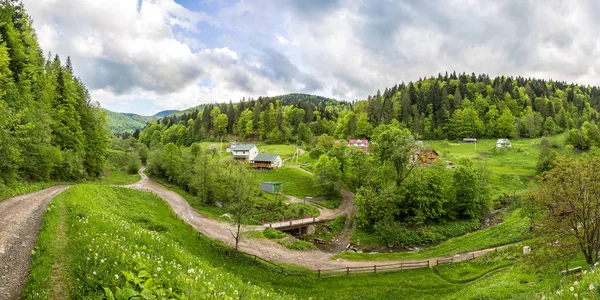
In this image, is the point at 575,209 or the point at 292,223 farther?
the point at 292,223

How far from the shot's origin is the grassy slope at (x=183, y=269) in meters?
8.54

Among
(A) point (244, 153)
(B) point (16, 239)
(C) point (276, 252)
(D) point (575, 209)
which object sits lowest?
(C) point (276, 252)

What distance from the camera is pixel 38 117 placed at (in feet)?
113

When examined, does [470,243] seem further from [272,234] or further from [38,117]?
[38,117]

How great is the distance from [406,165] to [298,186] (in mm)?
27191

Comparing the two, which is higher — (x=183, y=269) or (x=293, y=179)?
(x=183, y=269)

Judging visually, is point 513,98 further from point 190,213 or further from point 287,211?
point 190,213

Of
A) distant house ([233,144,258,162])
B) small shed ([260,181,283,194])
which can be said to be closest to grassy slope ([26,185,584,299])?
small shed ([260,181,283,194])

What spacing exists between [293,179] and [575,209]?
57.9 meters

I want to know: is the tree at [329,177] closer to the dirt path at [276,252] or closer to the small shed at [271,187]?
the small shed at [271,187]

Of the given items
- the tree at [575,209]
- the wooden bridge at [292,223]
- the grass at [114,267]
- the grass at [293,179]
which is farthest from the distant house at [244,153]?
the tree at [575,209]

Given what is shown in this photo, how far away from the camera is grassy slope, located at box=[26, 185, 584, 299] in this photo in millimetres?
8539

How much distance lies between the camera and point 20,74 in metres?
33.3

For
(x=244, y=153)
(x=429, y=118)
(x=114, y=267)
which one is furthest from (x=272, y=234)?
(x=429, y=118)
